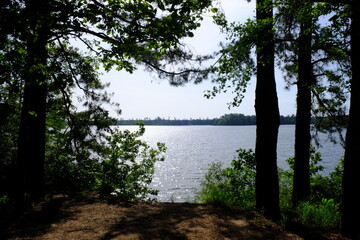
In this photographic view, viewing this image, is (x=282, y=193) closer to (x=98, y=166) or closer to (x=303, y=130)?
(x=303, y=130)

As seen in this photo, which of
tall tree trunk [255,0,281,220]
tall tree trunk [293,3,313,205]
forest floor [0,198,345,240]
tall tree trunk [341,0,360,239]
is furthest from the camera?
tall tree trunk [293,3,313,205]

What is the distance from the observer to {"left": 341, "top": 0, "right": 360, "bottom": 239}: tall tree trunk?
15.3 ft

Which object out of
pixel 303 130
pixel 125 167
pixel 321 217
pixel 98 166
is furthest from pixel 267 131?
pixel 98 166

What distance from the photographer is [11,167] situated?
9.76m

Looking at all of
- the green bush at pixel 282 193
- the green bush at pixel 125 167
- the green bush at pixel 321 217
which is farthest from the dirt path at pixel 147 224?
the green bush at pixel 125 167

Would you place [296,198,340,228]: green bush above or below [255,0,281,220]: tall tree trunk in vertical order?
below

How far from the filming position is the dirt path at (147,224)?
14.8 feet

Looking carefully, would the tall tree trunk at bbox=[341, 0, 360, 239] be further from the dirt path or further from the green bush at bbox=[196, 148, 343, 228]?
the dirt path

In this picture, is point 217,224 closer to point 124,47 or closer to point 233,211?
point 233,211

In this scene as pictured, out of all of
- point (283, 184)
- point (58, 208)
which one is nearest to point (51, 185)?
point (58, 208)

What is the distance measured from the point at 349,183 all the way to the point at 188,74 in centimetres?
574

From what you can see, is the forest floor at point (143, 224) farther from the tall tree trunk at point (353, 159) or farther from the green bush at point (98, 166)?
the green bush at point (98, 166)

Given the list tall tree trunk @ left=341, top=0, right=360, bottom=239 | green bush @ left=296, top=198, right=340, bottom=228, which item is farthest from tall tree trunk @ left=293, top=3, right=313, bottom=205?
tall tree trunk @ left=341, top=0, right=360, bottom=239

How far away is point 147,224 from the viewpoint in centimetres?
508
